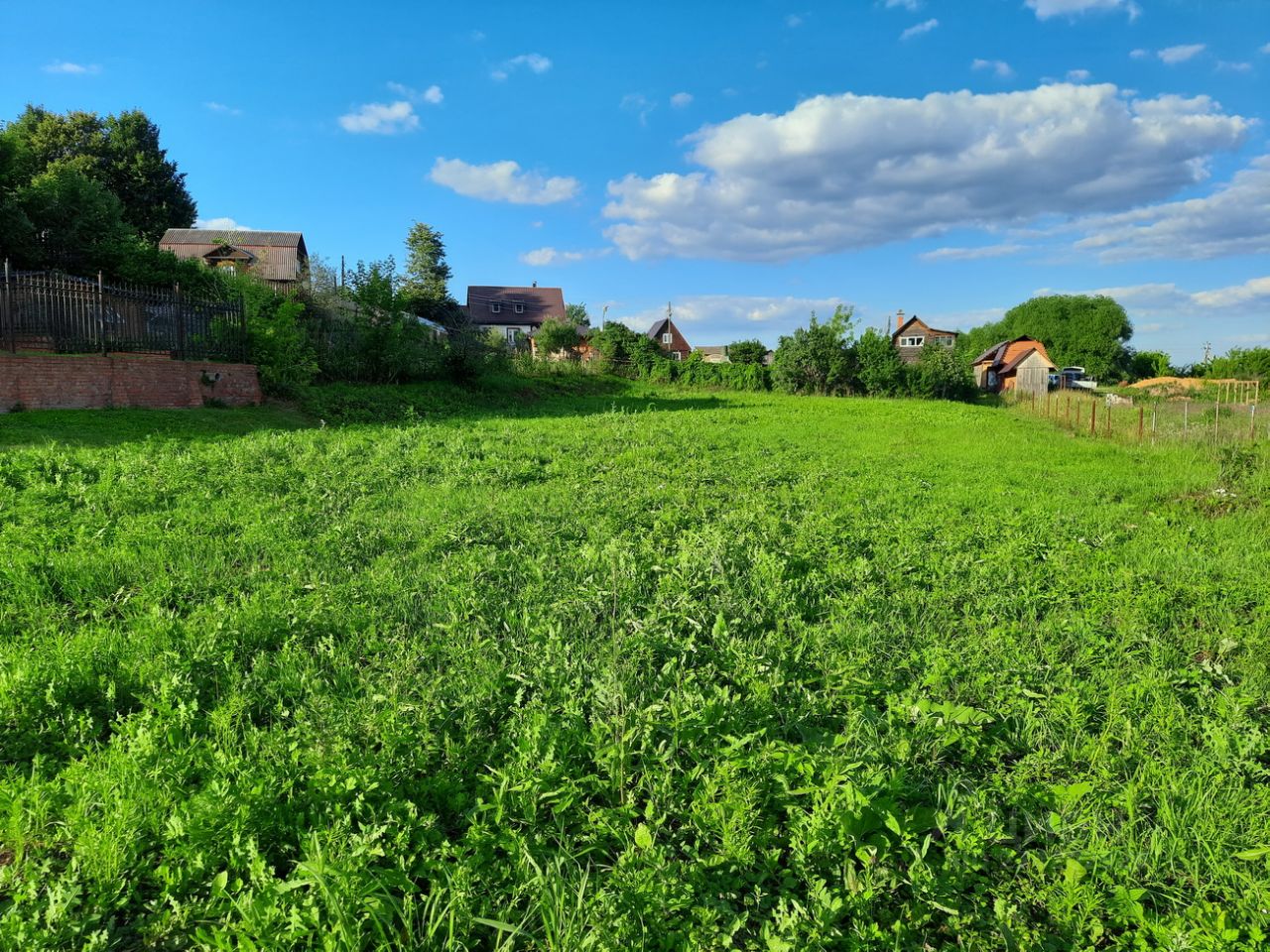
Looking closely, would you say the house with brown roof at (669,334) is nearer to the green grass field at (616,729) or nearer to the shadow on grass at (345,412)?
the shadow on grass at (345,412)

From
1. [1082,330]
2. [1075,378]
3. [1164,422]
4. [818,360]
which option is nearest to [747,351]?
[818,360]

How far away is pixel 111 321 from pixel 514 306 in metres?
52.8

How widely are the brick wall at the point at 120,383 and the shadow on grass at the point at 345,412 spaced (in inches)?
17.1

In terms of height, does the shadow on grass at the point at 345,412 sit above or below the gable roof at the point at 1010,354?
below

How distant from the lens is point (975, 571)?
5.34 m

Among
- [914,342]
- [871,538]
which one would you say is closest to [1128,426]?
[871,538]

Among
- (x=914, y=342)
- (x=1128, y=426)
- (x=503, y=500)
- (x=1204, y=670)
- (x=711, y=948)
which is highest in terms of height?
(x=914, y=342)

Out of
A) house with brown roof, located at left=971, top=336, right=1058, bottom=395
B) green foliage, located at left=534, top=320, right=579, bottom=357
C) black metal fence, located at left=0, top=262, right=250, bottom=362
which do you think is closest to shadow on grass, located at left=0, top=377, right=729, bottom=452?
black metal fence, located at left=0, top=262, right=250, bottom=362

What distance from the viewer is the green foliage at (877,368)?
32500 mm

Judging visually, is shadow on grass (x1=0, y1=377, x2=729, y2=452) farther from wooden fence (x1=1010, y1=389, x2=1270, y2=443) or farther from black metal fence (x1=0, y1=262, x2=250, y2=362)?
wooden fence (x1=1010, y1=389, x2=1270, y2=443)

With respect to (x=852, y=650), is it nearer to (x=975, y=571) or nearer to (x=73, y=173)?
(x=975, y=571)

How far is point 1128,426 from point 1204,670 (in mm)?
14619

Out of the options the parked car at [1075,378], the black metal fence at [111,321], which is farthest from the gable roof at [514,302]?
the black metal fence at [111,321]

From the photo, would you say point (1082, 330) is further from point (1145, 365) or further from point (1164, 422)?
point (1164, 422)
